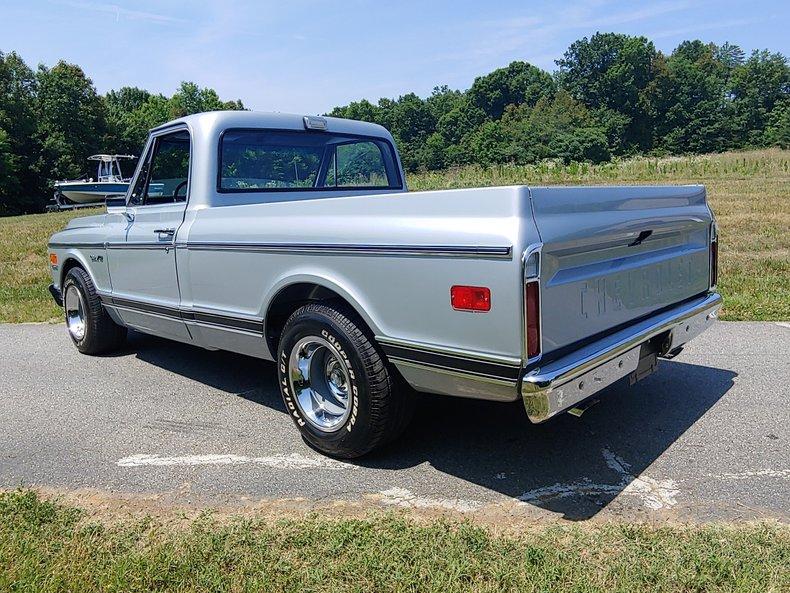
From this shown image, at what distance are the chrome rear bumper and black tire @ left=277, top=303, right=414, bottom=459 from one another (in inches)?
32.2

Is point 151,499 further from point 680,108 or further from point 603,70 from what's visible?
point 603,70

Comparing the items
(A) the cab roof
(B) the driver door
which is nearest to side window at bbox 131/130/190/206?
(B) the driver door

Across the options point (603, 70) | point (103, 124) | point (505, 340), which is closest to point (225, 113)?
point (505, 340)

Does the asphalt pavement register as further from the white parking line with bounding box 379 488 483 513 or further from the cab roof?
the cab roof

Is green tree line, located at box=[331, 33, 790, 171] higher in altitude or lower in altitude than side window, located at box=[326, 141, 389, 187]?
higher

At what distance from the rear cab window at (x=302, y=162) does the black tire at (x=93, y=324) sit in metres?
2.05

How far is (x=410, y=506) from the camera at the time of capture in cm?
303

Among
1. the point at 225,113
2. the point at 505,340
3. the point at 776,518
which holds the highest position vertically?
the point at 225,113

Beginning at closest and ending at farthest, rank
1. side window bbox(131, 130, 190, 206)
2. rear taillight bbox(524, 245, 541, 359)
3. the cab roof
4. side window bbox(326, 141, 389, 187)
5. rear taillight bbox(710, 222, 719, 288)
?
rear taillight bbox(524, 245, 541, 359)
rear taillight bbox(710, 222, 719, 288)
the cab roof
side window bbox(131, 130, 190, 206)
side window bbox(326, 141, 389, 187)

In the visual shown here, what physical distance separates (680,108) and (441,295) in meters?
82.2

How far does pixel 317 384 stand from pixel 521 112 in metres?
73.7

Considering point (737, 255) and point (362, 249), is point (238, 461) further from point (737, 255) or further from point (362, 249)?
point (737, 255)

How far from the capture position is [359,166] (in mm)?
5359

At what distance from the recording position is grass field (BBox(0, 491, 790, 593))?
2.39 metres
